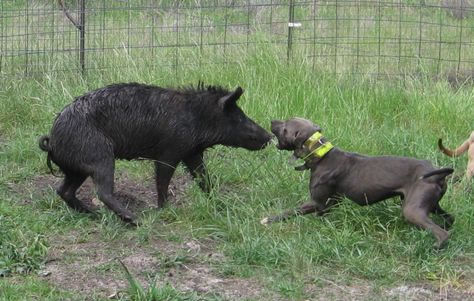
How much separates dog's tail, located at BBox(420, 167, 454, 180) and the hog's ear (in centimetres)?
178

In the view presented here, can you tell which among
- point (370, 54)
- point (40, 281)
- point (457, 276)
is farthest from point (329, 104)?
point (40, 281)

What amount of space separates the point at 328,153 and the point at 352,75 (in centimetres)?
371

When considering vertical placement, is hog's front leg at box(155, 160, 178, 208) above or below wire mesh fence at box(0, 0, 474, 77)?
below

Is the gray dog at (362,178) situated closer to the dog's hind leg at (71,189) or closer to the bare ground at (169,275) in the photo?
the bare ground at (169,275)

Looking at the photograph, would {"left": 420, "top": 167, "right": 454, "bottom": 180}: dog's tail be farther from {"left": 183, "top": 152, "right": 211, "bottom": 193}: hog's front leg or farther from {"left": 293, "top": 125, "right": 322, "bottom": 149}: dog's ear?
{"left": 183, "top": 152, "right": 211, "bottom": 193}: hog's front leg

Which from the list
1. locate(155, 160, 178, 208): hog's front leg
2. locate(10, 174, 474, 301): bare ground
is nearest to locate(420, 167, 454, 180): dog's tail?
locate(10, 174, 474, 301): bare ground

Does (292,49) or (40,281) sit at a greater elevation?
(292,49)

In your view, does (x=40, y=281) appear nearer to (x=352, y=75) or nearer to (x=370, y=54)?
(x=352, y=75)

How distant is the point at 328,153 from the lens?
256 inches

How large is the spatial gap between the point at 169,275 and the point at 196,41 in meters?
5.42

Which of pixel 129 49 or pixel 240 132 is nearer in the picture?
pixel 240 132

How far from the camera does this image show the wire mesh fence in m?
10.2

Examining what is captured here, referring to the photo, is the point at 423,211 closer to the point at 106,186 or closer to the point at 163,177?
the point at 163,177

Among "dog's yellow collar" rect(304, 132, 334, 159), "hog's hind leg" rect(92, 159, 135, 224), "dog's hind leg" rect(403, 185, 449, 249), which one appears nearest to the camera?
"dog's hind leg" rect(403, 185, 449, 249)
